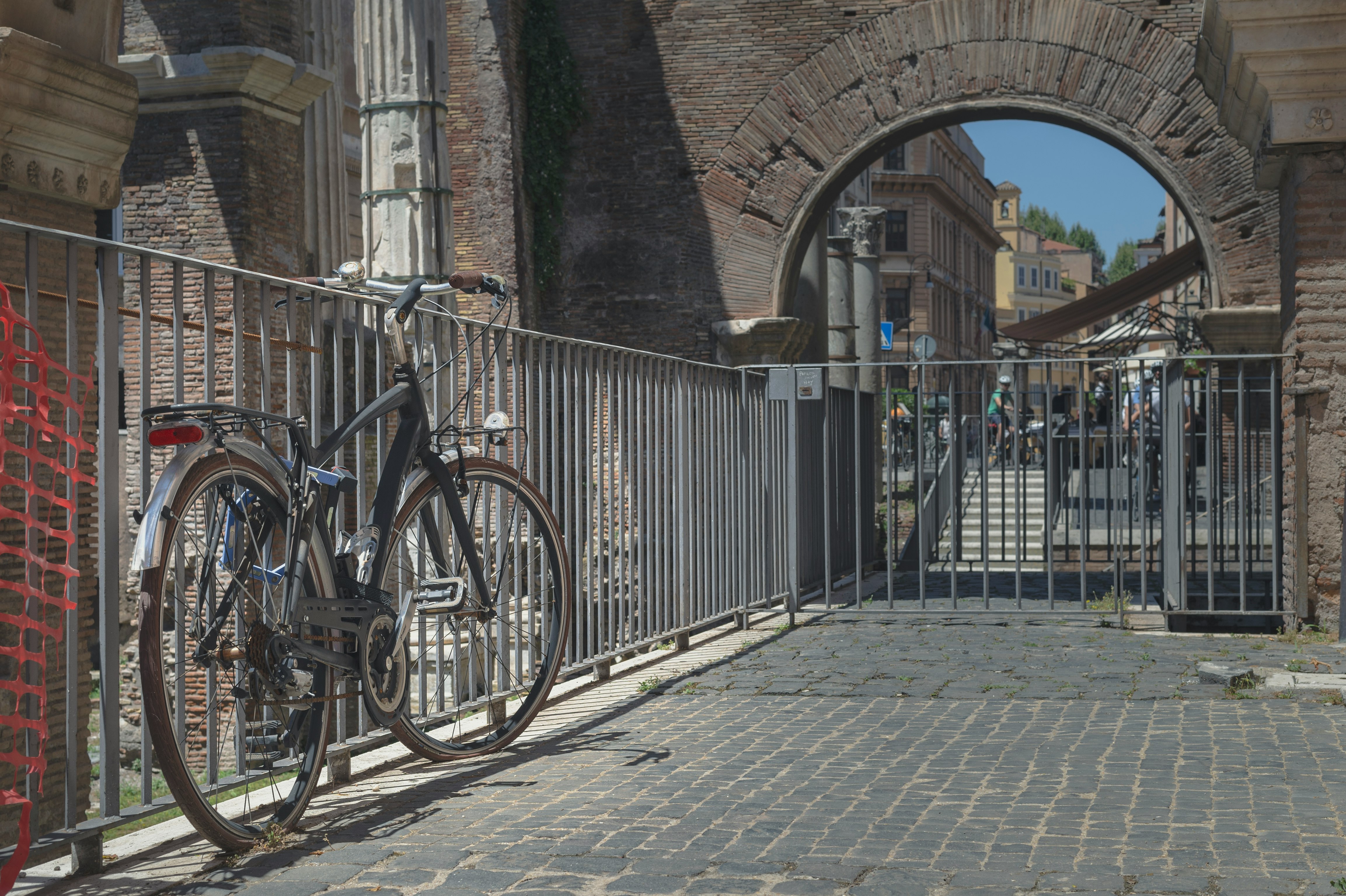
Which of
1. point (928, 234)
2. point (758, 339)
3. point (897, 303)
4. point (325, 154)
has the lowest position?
point (758, 339)

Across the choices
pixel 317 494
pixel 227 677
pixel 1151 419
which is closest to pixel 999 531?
pixel 1151 419

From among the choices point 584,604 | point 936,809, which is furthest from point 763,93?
point 936,809

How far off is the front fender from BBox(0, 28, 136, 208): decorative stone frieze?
128 inches

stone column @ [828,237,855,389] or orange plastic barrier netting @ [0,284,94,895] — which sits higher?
stone column @ [828,237,855,389]

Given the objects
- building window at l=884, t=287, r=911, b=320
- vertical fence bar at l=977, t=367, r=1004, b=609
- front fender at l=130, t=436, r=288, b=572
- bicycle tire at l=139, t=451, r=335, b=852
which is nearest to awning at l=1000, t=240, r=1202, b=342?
vertical fence bar at l=977, t=367, r=1004, b=609

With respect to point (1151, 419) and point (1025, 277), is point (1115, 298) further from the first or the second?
point (1025, 277)

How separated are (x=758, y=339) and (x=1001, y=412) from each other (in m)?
2.51

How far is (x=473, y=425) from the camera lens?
5980 millimetres

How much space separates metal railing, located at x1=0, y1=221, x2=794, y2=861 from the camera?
12.5ft

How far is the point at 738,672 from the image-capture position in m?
7.87

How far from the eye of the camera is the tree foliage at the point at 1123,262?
106m

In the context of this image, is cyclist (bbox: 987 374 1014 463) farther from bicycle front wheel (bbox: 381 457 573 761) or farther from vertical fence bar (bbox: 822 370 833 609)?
bicycle front wheel (bbox: 381 457 573 761)

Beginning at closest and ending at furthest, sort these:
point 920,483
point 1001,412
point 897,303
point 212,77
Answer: point 920,483 < point 1001,412 < point 212,77 < point 897,303

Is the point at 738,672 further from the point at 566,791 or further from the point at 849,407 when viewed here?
the point at 849,407
